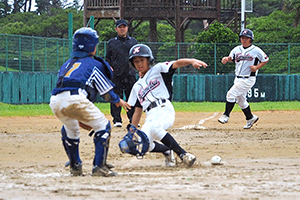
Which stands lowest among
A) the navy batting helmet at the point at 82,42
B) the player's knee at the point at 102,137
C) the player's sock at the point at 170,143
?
the player's sock at the point at 170,143

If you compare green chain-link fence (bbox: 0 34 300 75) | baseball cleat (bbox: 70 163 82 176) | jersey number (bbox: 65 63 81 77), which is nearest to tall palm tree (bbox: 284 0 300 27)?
green chain-link fence (bbox: 0 34 300 75)

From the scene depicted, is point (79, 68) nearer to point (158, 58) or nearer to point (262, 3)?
point (158, 58)

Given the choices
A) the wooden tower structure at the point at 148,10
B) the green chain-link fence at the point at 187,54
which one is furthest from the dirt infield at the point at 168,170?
the wooden tower structure at the point at 148,10

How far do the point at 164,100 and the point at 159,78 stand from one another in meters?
0.27

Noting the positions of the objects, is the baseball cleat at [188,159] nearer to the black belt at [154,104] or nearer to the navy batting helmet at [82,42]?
the black belt at [154,104]

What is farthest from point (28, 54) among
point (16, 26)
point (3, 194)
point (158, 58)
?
point (16, 26)

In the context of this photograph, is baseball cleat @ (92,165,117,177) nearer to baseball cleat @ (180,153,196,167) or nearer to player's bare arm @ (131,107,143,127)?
baseball cleat @ (180,153,196,167)

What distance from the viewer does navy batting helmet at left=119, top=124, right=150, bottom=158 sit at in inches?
208

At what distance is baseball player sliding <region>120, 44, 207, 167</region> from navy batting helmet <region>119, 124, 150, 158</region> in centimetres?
16

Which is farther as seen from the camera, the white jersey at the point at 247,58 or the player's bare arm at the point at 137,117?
the white jersey at the point at 247,58

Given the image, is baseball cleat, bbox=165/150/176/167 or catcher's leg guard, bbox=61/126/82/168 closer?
catcher's leg guard, bbox=61/126/82/168

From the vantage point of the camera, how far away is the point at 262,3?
47.8 m

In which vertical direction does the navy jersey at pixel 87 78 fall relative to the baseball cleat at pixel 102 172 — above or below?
above

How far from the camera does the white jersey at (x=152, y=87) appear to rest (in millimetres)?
5945
